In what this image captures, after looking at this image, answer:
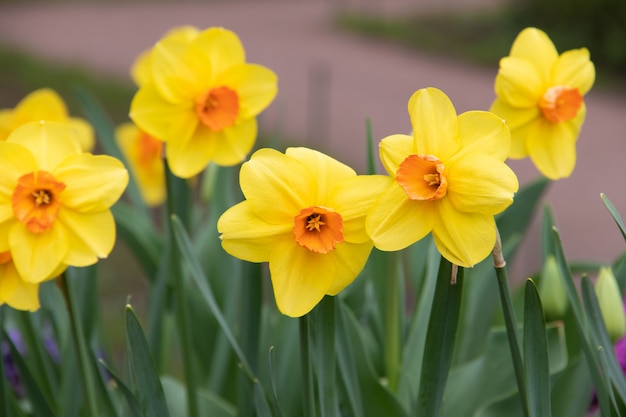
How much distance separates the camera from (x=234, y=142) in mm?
1040

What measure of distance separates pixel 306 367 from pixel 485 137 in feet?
0.93

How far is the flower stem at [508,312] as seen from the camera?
0.75 m

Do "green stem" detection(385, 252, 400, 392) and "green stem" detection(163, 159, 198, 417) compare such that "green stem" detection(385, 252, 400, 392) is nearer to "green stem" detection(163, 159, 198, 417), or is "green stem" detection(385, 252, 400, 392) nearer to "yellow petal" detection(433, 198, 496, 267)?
"green stem" detection(163, 159, 198, 417)

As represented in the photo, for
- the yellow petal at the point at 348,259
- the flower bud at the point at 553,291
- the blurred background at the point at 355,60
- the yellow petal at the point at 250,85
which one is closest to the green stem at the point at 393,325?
the flower bud at the point at 553,291

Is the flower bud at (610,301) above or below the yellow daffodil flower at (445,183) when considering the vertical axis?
below

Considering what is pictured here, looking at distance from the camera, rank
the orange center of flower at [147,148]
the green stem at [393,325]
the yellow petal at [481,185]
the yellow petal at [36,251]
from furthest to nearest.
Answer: the orange center of flower at [147,148], the green stem at [393,325], the yellow petal at [36,251], the yellow petal at [481,185]

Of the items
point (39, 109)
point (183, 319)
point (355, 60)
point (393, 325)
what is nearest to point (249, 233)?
point (183, 319)

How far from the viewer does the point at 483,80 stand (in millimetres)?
6742

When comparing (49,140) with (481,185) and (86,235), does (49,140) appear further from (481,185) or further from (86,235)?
(481,185)

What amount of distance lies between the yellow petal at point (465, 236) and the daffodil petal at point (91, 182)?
32cm

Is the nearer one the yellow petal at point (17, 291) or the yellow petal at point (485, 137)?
the yellow petal at point (485, 137)

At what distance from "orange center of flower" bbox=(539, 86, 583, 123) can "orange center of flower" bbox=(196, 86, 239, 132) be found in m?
0.35

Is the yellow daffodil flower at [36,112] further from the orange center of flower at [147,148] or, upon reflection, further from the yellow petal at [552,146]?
the yellow petal at [552,146]

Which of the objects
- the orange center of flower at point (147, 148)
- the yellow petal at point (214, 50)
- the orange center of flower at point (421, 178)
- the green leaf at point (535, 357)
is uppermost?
the orange center of flower at point (147, 148)
